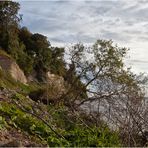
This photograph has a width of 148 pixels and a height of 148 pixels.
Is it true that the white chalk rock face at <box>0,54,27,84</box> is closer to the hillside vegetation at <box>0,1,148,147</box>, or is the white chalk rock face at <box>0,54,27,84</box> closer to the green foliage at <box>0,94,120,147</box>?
the hillside vegetation at <box>0,1,148,147</box>

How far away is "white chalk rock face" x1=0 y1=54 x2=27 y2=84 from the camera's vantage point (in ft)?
154

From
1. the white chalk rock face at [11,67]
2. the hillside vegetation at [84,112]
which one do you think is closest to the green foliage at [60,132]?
the hillside vegetation at [84,112]

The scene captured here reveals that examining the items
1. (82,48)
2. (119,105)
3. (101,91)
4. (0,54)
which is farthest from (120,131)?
(0,54)

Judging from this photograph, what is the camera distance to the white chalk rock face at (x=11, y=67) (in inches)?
1849

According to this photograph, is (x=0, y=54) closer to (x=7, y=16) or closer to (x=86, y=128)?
(x=7, y=16)

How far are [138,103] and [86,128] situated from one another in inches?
59.3

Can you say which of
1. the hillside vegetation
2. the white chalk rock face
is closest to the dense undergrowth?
the hillside vegetation

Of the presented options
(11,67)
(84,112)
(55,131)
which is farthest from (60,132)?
(11,67)

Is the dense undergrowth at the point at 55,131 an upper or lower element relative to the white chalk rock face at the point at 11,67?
lower

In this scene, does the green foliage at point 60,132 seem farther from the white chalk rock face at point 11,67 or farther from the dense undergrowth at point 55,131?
the white chalk rock face at point 11,67

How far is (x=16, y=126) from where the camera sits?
12.1 meters

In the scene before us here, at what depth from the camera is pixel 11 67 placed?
155ft

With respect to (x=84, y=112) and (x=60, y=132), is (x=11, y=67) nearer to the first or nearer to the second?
(x=84, y=112)

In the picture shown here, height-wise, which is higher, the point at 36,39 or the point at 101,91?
the point at 36,39
